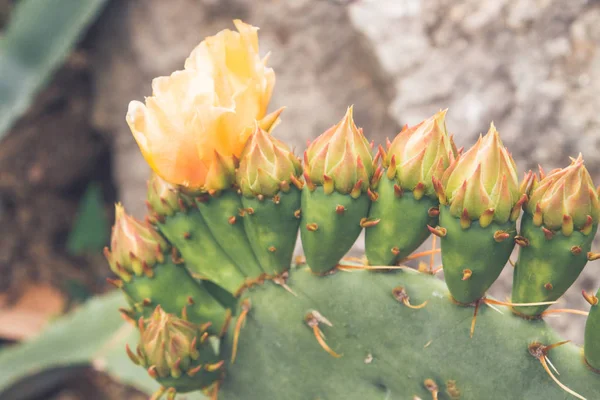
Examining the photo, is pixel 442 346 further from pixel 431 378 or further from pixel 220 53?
pixel 220 53

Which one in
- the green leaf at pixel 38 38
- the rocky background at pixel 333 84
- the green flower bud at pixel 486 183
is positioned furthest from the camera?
the green leaf at pixel 38 38

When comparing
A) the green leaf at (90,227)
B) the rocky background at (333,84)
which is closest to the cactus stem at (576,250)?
the rocky background at (333,84)

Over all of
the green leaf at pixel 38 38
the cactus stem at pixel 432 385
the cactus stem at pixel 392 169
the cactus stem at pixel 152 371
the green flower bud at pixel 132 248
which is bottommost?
the cactus stem at pixel 432 385

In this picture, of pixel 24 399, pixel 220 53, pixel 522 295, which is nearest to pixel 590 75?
pixel 522 295

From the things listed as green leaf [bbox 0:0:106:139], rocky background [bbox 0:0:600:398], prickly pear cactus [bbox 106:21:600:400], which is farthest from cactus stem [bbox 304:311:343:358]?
green leaf [bbox 0:0:106:139]

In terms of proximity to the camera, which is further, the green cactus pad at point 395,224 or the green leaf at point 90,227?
the green leaf at point 90,227

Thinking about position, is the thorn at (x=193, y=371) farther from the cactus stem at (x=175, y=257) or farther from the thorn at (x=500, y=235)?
the thorn at (x=500, y=235)

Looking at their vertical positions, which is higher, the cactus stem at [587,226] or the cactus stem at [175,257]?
the cactus stem at [175,257]

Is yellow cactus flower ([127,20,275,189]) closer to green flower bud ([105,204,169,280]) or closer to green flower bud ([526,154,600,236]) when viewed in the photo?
green flower bud ([105,204,169,280])
